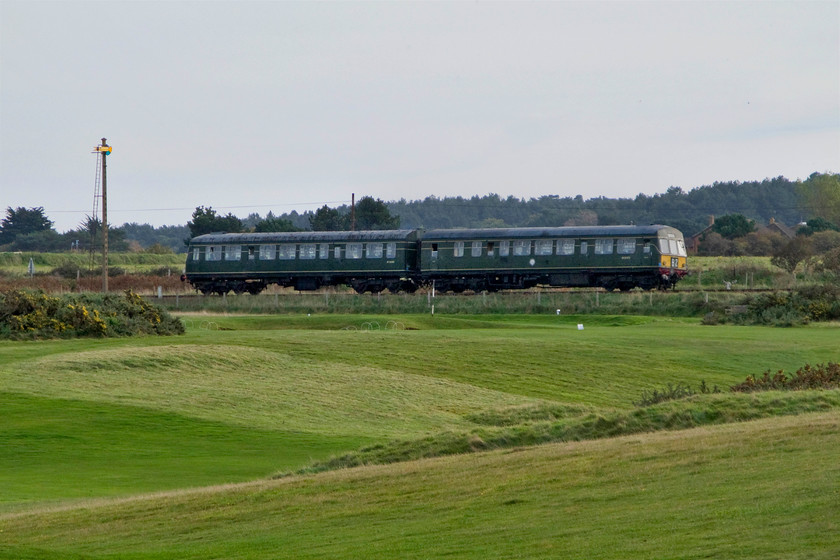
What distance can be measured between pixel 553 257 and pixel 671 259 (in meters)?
5.66

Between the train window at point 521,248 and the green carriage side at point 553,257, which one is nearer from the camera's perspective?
the green carriage side at point 553,257

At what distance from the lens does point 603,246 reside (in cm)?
5284

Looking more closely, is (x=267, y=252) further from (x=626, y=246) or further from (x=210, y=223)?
(x=210, y=223)

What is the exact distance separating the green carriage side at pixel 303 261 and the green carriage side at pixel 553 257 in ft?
5.58

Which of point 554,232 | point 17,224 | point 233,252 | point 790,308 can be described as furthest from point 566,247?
point 17,224

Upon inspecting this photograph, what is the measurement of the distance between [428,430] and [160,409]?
20.2 feet

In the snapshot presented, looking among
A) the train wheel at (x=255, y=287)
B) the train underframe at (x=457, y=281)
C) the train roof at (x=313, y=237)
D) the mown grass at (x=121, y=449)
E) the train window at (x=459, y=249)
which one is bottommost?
the mown grass at (x=121, y=449)

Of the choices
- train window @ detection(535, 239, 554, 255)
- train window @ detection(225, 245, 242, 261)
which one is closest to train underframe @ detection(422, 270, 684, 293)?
train window @ detection(535, 239, 554, 255)

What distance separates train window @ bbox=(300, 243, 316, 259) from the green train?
5 cm

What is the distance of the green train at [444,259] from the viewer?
52812 millimetres

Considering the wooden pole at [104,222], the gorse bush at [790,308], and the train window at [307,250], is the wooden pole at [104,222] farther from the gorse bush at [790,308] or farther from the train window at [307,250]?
the gorse bush at [790,308]

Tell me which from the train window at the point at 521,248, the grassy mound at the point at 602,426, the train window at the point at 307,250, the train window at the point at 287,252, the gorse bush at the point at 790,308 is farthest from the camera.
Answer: the train window at the point at 287,252

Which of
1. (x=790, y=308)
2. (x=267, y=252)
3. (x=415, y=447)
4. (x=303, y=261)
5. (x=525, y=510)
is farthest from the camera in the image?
(x=267, y=252)

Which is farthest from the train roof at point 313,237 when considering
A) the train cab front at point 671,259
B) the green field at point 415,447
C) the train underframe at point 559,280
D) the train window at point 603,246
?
the green field at point 415,447
